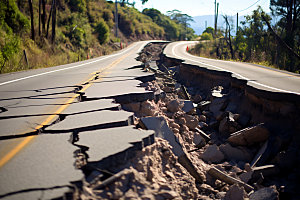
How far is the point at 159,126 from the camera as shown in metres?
4.13

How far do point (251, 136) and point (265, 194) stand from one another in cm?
193

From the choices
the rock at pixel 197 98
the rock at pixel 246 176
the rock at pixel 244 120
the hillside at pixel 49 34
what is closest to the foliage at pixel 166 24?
the hillside at pixel 49 34

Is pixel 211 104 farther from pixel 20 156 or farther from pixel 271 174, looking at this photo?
pixel 20 156

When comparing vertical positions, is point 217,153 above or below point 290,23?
below

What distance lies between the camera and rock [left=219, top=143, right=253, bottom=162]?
5395 millimetres

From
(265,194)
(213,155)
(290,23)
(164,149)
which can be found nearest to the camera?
(164,149)

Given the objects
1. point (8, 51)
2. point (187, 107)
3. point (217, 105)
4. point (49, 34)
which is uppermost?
point (49, 34)

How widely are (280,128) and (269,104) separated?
77 centimetres

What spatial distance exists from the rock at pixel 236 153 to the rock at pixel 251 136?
26cm

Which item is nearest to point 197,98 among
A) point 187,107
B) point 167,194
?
point 187,107

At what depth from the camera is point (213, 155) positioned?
515 centimetres

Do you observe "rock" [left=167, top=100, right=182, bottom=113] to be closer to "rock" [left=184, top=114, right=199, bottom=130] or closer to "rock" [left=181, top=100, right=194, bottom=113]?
"rock" [left=184, top=114, right=199, bottom=130]

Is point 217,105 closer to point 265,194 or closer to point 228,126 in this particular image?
point 228,126

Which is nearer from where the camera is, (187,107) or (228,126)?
(228,126)
